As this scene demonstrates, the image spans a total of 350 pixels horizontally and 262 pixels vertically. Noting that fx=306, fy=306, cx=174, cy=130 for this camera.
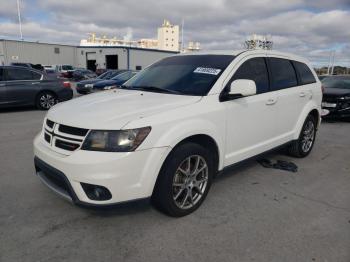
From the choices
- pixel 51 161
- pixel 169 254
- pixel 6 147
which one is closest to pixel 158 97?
pixel 51 161

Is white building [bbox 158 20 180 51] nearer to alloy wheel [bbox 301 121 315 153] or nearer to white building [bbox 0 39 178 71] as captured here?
white building [bbox 0 39 178 71]

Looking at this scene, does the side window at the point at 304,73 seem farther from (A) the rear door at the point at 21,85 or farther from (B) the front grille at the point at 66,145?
(A) the rear door at the point at 21,85

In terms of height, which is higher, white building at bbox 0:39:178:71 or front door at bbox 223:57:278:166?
white building at bbox 0:39:178:71

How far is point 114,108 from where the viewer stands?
3037 millimetres

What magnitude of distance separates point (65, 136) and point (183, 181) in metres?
1.24

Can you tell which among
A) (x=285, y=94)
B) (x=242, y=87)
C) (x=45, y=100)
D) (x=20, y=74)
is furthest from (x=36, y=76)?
(x=242, y=87)

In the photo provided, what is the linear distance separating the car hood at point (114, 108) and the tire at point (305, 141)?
261 centimetres

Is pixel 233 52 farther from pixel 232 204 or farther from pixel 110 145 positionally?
pixel 110 145

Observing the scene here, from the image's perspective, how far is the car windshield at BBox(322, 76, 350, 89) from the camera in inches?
409

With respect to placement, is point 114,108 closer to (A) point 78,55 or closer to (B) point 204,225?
(B) point 204,225

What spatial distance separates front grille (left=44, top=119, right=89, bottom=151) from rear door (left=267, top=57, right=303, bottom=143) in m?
2.74

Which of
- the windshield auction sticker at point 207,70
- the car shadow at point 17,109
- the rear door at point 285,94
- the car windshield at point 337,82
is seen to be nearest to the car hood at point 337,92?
the car windshield at point 337,82

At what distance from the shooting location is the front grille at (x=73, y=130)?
8.95 feet

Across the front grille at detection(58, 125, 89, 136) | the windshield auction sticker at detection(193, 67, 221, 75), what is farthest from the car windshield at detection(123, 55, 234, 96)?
the front grille at detection(58, 125, 89, 136)
